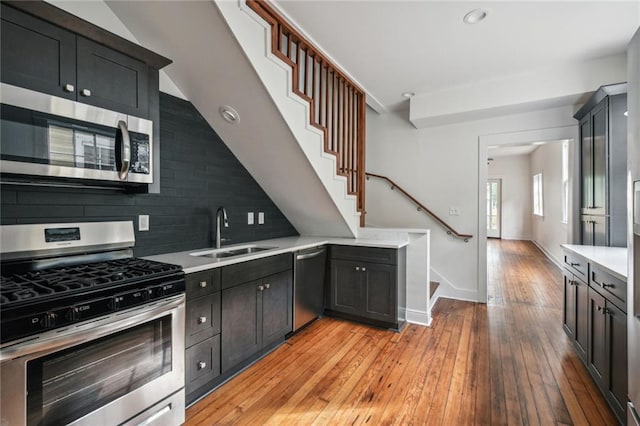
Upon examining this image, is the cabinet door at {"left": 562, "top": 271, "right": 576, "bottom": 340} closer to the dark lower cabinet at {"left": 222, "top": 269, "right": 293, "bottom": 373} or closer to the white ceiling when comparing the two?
the white ceiling

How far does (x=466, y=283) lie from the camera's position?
4117 mm

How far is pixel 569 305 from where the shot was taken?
2.70 meters

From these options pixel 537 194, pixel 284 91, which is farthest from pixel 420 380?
pixel 537 194

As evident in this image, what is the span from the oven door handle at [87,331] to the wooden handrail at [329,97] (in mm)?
1938

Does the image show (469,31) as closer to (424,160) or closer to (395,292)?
(424,160)

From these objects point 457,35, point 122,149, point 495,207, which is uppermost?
point 457,35

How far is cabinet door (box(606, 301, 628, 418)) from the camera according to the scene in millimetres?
1655

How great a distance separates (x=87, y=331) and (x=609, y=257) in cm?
326

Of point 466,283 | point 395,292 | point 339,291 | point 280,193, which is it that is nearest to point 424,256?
point 395,292

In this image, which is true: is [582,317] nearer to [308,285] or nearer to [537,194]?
[308,285]

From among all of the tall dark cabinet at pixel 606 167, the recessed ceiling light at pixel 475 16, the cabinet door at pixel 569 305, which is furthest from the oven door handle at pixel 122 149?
the tall dark cabinet at pixel 606 167

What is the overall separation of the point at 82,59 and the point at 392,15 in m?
2.16

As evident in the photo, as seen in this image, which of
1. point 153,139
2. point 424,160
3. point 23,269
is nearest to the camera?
point 23,269

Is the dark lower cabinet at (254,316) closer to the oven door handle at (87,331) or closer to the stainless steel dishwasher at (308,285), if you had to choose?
the stainless steel dishwasher at (308,285)
